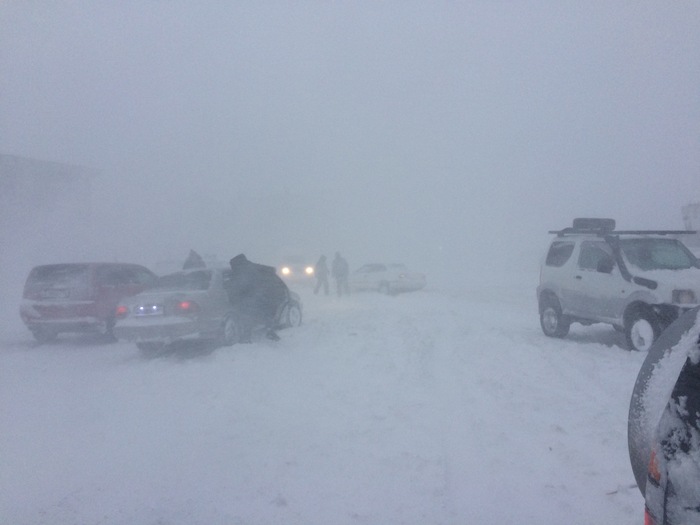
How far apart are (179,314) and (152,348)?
152 centimetres

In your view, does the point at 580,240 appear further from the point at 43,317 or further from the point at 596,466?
the point at 43,317

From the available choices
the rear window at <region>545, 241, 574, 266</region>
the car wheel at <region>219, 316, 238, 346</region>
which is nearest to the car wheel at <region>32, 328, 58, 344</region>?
the car wheel at <region>219, 316, 238, 346</region>

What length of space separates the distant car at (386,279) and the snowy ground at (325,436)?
13.9m

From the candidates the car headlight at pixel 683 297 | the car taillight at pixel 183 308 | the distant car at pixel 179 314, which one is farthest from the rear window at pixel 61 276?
the car headlight at pixel 683 297

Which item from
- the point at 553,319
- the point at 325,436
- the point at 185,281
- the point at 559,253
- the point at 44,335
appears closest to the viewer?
the point at 325,436

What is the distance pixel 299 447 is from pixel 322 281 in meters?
17.6

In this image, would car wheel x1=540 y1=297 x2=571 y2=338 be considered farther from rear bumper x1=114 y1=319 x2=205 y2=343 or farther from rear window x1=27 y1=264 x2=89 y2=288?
rear window x1=27 y1=264 x2=89 y2=288

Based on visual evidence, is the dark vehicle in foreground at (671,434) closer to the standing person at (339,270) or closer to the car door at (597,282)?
the car door at (597,282)

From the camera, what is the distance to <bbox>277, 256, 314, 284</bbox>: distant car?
86.9 ft

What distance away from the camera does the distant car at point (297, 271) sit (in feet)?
86.9

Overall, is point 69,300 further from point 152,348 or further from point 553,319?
point 553,319

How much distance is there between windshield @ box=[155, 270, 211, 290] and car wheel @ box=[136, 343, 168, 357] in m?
1.11

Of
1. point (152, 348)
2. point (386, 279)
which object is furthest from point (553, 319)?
point (386, 279)

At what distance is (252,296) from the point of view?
1125 centimetres
